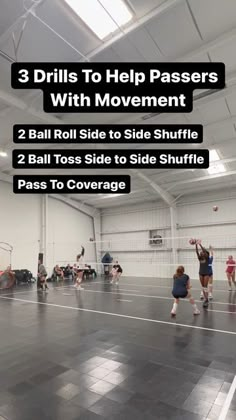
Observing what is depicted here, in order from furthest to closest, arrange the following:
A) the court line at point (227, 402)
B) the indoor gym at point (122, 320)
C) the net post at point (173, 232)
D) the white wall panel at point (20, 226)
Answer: the net post at point (173, 232)
the white wall panel at point (20, 226)
the indoor gym at point (122, 320)
the court line at point (227, 402)

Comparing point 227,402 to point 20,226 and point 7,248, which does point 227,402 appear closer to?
point 7,248

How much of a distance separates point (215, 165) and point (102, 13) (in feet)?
29.2

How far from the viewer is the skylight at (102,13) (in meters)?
4.61

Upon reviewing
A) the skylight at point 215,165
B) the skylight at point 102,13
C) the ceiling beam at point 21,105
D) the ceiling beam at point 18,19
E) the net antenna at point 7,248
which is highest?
the skylight at point 102,13

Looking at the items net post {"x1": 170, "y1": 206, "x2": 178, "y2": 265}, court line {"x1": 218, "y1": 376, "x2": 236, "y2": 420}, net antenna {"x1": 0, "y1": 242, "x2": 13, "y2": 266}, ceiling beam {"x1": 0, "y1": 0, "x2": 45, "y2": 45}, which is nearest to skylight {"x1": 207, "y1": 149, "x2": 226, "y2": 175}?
net post {"x1": 170, "y1": 206, "x2": 178, "y2": 265}

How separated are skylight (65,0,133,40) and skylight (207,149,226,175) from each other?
22.9ft

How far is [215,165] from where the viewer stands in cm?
1213

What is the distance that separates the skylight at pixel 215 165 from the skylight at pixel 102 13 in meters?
6.99

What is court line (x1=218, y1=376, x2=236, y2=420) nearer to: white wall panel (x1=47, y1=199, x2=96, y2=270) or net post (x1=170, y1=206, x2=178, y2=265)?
net post (x1=170, y1=206, x2=178, y2=265)

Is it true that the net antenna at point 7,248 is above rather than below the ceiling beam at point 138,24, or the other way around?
below

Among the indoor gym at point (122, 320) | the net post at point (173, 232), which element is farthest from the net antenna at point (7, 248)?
the net post at point (173, 232)

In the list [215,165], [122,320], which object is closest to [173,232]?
[215,165]

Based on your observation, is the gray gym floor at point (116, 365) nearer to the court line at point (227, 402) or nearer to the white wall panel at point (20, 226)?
the court line at point (227, 402)

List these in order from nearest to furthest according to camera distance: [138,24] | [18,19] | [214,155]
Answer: [18,19] → [138,24] → [214,155]
